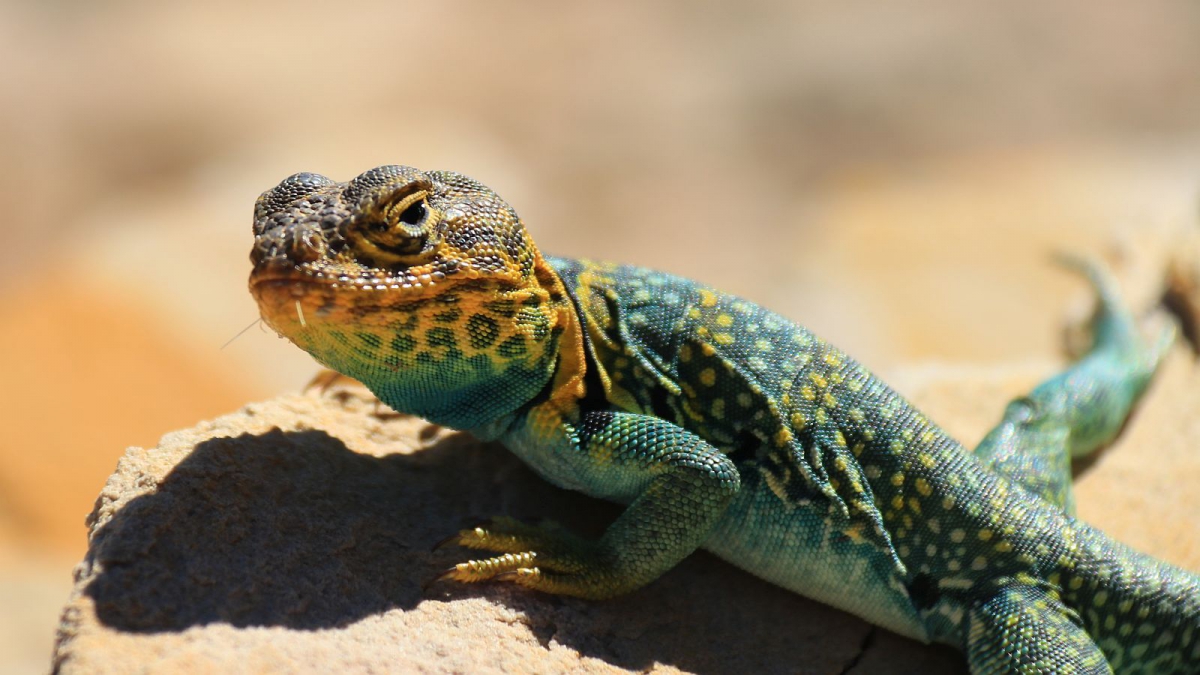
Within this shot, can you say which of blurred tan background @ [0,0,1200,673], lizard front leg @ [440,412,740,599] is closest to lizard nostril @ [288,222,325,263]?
lizard front leg @ [440,412,740,599]

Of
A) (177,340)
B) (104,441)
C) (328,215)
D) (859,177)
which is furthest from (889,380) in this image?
(859,177)

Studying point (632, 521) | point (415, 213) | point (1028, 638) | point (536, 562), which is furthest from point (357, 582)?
point (1028, 638)

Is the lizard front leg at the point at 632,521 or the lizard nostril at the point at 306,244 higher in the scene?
the lizard nostril at the point at 306,244

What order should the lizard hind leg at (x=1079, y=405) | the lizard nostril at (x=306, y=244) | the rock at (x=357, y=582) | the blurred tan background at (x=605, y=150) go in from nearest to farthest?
the rock at (x=357, y=582) → the lizard nostril at (x=306, y=244) → the lizard hind leg at (x=1079, y=405) → the blurred tan background at (x=605, y=150)

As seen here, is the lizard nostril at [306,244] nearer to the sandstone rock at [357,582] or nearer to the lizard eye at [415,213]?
the lizard eye at [415,213]

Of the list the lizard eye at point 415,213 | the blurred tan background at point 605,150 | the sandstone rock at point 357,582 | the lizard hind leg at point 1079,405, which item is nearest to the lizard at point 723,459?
the lizard eye at point 415,213

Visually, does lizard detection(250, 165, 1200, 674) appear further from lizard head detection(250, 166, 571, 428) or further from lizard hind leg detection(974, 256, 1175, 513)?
lizard hind leg detection(974, 256, 1175, 513)
